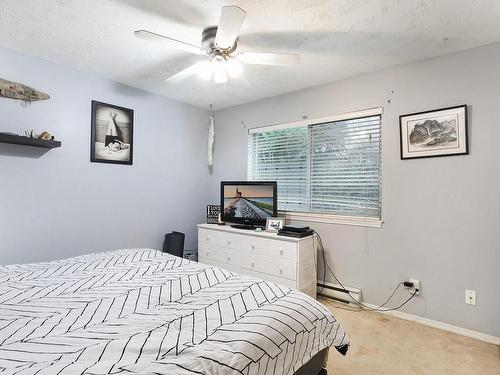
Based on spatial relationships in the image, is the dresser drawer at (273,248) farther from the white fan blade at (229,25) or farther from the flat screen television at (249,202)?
the white fan blade at (229,25)

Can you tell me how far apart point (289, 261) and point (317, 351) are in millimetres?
1485

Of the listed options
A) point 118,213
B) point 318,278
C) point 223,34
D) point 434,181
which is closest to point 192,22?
point 223,34

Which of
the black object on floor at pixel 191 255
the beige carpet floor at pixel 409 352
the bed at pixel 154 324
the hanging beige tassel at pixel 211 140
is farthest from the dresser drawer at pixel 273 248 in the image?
the hanging beige tassel at pixel 211 140

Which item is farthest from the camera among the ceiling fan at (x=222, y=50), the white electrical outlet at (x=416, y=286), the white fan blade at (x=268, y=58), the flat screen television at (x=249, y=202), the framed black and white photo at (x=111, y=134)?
the flat screen television at (x=249, y=202)

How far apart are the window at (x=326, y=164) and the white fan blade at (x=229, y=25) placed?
1.70 metres

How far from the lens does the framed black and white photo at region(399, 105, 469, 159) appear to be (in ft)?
7.89

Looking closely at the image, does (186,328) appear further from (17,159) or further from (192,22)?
(17,159)

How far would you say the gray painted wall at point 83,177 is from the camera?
2537mm

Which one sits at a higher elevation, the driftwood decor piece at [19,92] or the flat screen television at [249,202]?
the driftwood decor piece at [19,92]

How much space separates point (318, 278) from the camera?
3.25 m

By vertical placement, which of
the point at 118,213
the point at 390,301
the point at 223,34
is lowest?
the point at 390,301

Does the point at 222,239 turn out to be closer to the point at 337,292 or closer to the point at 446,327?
the point at 337,292

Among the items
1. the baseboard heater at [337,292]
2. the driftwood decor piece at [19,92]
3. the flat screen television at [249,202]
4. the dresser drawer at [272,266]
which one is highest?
the driftwood decor piece at [19,92]

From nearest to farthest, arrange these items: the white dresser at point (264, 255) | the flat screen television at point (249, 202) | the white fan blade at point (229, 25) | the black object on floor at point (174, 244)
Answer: the white fan blade at point (229, 25), the white dresser at point (264, 255), the flat screen television at point (249, 202), the black object on floor at point (174, 244)
